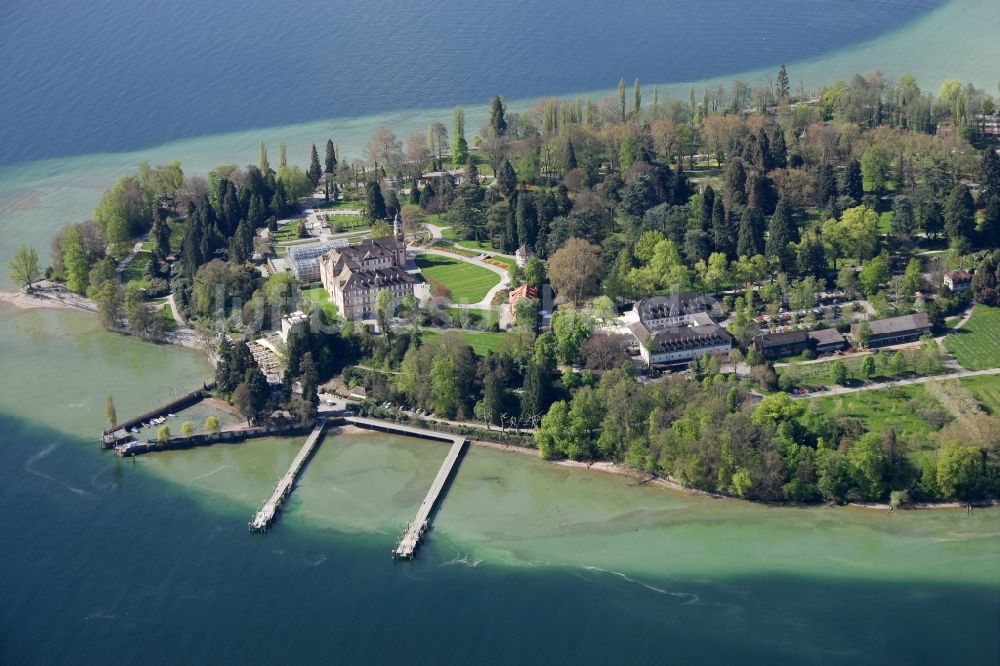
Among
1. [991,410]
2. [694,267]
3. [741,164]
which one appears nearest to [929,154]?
[741,164]

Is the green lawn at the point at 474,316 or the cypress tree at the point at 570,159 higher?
the cypress tree at the point at 570,159

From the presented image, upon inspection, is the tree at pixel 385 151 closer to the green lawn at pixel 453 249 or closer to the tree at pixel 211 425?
the green lawn at pixel 453 249

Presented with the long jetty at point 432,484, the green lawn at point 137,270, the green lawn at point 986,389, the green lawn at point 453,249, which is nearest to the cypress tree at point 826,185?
the green lawn at point 986,389

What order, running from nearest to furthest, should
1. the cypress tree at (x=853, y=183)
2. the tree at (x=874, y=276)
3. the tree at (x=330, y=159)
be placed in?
the tree at (x=874, y=276) → the cypress tree at (x=853, y=183) → the tree at (x=330, y=159)

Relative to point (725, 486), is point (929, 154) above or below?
above

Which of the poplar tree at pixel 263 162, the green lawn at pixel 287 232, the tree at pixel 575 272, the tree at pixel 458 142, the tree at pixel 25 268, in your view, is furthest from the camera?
the tree at pixel 458 142

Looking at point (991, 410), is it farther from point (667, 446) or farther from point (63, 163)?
point (63, 163)

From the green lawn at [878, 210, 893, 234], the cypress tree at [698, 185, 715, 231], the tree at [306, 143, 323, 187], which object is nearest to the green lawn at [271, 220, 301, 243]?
the tree at [306, 143, 323, 187]

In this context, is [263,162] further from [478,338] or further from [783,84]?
[783,84]
